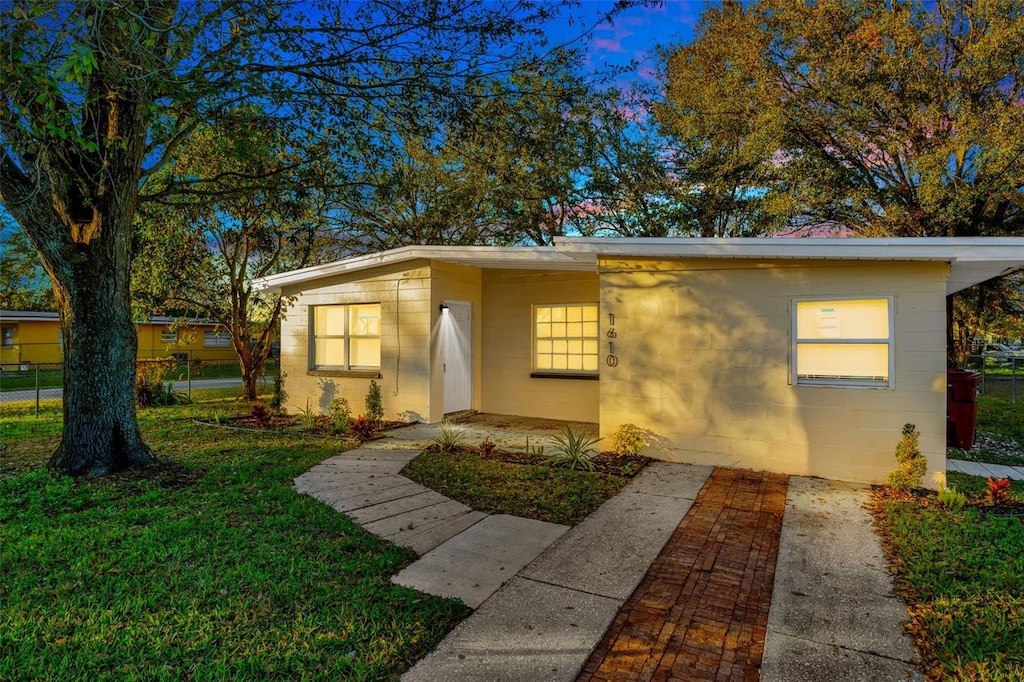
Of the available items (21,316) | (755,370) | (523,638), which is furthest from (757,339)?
(21,316)

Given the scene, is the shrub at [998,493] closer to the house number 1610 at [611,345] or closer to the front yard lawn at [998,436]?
the front yard lawn at [998,436]

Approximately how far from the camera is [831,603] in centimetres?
303

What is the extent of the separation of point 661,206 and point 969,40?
6.01m

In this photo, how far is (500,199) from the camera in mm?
13906

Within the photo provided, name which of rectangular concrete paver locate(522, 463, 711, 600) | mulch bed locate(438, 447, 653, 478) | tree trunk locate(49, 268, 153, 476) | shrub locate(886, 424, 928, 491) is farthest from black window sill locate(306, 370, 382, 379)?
shrub locate(886, 424, 928, 491)

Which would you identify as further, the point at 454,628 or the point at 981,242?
the point at 981,242

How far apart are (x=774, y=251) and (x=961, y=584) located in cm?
343

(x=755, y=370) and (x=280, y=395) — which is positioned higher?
(x=755, y=370)

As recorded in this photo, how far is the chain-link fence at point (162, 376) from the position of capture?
1356cm

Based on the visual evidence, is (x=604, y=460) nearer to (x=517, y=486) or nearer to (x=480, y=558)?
(x=517, y=486)

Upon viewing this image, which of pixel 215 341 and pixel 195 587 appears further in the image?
pixel 215 341

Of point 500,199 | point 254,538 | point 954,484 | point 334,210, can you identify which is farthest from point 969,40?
A: point 334,210

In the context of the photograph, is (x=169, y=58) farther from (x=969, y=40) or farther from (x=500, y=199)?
(x=969, y=40)

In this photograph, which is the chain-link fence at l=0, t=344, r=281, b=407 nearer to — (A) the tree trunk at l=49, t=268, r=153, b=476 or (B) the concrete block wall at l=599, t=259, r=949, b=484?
(A) the tree trunk at l=49, t=268, r=153, b=476
